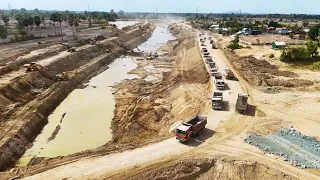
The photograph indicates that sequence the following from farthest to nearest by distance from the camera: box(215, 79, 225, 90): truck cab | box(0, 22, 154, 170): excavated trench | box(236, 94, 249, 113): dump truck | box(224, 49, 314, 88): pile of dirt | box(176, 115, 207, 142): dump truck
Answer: box(224, 49, 314, 88): pile of dirt < box(215, 79, 225, 90): truck cab < box(236, 94, 249, 113): dump truck < box(0, 22, 154, 170): excavated trench < box(176, 115, 207, 142): dump truck

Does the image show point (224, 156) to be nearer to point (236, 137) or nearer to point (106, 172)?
point (236, 137)

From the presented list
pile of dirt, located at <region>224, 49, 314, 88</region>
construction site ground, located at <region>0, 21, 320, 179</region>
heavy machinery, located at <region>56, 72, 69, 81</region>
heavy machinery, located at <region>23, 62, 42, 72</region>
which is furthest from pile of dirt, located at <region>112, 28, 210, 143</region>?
heavy machinery, located at <region>23, 62, 42, 72</region>

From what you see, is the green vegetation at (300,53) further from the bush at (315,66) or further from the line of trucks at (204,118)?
the line of trucks at (204,118)

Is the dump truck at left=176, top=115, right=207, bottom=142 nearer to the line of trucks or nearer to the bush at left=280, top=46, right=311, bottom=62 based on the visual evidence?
the line of trucks

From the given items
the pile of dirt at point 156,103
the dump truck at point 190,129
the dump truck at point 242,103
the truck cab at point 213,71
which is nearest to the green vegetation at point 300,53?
the truck cab at point 213,71

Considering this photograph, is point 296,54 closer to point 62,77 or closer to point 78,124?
point 78,124

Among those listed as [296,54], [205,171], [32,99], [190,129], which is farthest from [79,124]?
[296,54]

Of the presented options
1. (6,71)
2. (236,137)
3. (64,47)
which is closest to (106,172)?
(236,137)
